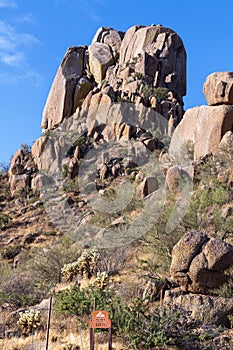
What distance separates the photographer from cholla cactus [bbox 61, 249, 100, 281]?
13.8m

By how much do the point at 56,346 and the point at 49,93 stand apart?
36.6 m

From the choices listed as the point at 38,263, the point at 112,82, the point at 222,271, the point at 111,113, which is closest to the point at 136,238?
the point at 38,263

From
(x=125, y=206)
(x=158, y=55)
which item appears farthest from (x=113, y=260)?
(x=158, y=55)

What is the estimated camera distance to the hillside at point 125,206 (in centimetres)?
909

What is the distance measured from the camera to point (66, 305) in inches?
373

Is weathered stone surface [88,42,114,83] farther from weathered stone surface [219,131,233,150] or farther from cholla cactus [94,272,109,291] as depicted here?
cholla cactus [94,272,109,291]

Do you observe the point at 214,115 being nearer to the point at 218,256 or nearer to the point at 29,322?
the point at 218,256

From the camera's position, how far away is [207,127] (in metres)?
24.0

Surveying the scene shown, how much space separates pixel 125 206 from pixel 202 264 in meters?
13.1

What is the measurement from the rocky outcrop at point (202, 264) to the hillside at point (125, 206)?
0.02 meters

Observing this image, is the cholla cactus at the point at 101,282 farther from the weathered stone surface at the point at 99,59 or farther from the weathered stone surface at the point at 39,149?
the weathered stone surface at the point at 99,59

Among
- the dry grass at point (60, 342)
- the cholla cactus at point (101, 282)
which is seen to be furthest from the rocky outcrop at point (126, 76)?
the dry grass at point (60, 342)

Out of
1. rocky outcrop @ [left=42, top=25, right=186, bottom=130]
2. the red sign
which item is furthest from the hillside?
the red sign

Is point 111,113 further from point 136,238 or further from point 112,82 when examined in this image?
point 136,238
